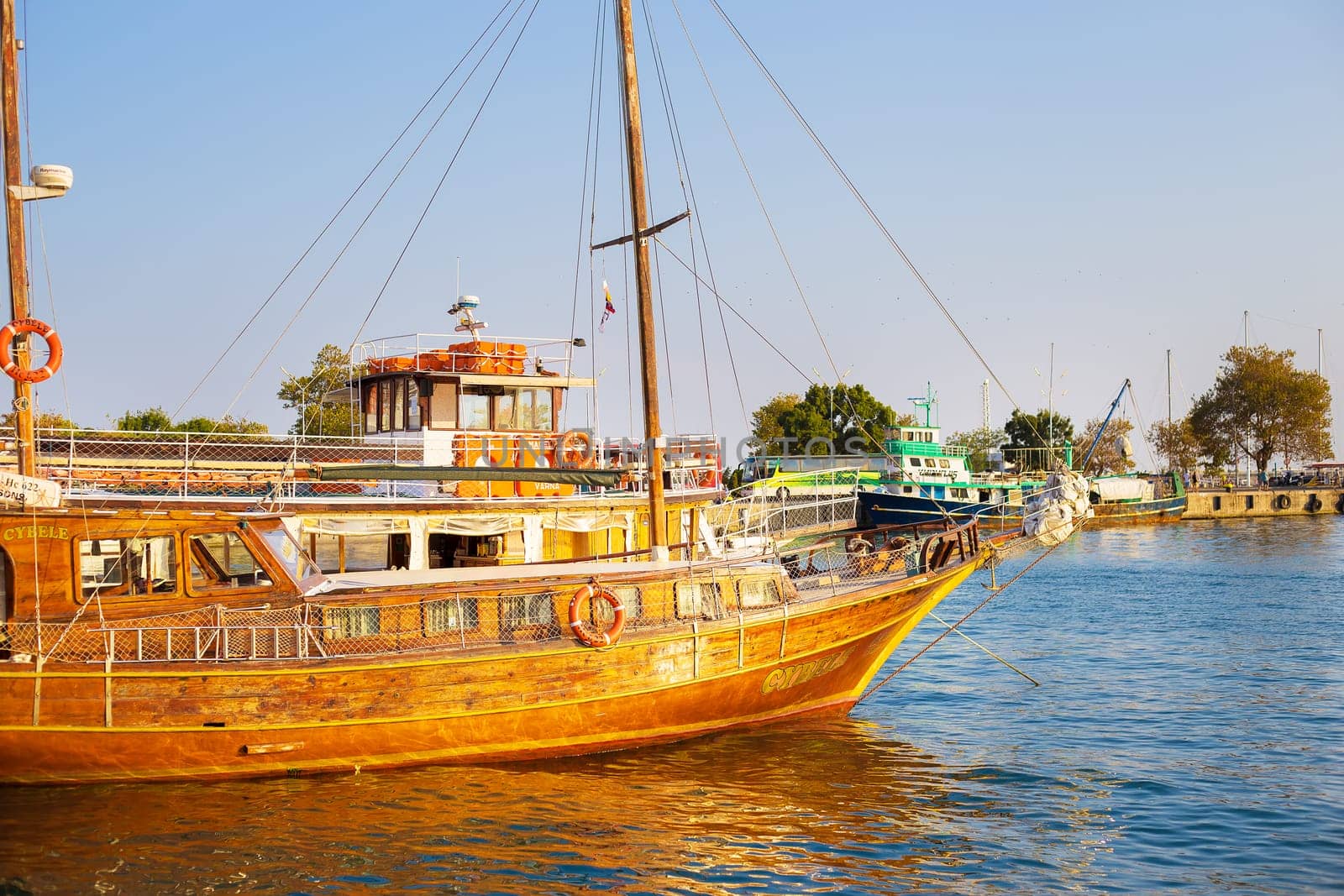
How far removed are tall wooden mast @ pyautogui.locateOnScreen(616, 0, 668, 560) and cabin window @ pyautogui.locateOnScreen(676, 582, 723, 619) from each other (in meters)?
0.74

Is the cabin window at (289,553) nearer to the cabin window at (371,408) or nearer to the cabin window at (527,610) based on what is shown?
the cabin window at (527,610)

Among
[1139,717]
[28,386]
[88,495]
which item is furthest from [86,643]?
[1139,717]

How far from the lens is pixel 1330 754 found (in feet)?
55.8

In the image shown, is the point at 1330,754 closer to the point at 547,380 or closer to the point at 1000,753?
the point at 1000,753

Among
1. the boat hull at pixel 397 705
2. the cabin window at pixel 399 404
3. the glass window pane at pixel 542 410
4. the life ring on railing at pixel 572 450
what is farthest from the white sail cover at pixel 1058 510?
the cabin window at pixel 399 404

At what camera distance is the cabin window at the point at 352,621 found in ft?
48.0

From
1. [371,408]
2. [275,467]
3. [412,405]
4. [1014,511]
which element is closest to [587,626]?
[275,467]

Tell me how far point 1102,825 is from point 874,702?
732cm

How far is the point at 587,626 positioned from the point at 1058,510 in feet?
27.5

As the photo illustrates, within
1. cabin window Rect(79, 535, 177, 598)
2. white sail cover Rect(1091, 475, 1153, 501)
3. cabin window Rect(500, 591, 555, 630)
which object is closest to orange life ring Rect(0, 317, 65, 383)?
cabin window Rect(79, 535, 177, 598)

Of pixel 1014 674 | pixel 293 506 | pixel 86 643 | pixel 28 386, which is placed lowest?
pixel 1014 674

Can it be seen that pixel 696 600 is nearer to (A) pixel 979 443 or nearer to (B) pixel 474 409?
→ (B) pixel 474 409

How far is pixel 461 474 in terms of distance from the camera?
55.5 ft

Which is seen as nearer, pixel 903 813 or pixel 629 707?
pixel 903 813
